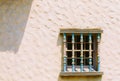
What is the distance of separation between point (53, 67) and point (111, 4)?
7.01ft

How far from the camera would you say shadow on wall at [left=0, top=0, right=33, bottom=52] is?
9461 mm

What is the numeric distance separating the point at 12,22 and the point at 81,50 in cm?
184

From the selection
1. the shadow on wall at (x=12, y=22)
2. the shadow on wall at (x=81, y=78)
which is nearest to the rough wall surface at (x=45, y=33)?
the shadow on wall at (x=12, y=22)

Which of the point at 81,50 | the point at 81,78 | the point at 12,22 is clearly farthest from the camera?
the point at 12,22

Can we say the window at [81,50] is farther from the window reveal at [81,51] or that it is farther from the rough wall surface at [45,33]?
the rough wall surface at [45,33]

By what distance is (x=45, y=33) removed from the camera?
9.48 m

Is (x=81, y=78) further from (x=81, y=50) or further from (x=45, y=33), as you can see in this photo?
(x=45, y=33)

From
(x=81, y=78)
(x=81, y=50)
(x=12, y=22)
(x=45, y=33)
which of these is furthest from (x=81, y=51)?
(x=12, y=22)

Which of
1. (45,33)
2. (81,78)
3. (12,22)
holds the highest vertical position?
(12,22)

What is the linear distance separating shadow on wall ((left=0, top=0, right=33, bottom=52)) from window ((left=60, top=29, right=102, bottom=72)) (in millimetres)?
1032

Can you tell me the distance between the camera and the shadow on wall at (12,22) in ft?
31.0

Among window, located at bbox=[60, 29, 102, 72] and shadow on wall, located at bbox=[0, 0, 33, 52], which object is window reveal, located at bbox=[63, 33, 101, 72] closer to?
window, located at bbox=[60, 29, 102, 72]

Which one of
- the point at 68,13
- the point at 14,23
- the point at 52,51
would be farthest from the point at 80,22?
the point at 14,23

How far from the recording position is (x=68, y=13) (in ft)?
31.4
